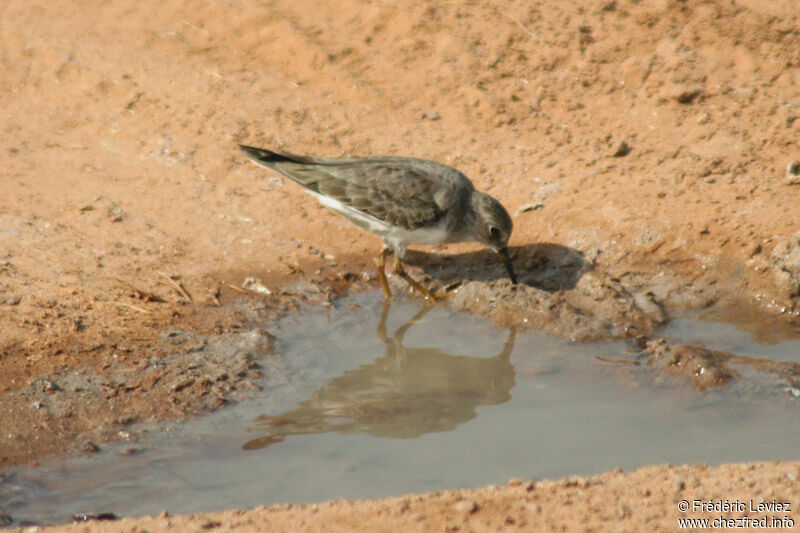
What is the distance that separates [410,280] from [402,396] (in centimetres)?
179

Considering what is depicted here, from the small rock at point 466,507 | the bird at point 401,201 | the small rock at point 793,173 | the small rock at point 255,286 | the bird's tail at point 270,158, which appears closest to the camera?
the small rock at point 466,507

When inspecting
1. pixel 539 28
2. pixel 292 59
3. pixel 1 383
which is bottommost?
pixel 1 383

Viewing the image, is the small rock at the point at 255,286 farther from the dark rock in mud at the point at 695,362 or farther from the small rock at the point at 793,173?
the small rock at the point at 793,173

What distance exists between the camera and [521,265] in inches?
317

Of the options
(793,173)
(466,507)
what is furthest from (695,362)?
(793,173)

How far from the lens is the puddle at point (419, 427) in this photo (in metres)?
4.89

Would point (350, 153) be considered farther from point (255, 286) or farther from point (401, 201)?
point (255, 286)

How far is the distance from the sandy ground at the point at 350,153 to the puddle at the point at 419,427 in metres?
0.28

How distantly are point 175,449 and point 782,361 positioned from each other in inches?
168

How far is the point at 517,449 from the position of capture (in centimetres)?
532

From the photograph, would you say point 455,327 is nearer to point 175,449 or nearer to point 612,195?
point 612,195

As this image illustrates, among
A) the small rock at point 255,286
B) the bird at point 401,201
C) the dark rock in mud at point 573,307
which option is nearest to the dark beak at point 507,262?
the bird at point 401,201

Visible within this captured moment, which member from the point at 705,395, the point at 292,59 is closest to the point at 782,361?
the point at 705,395

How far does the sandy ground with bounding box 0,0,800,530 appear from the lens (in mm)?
6066
